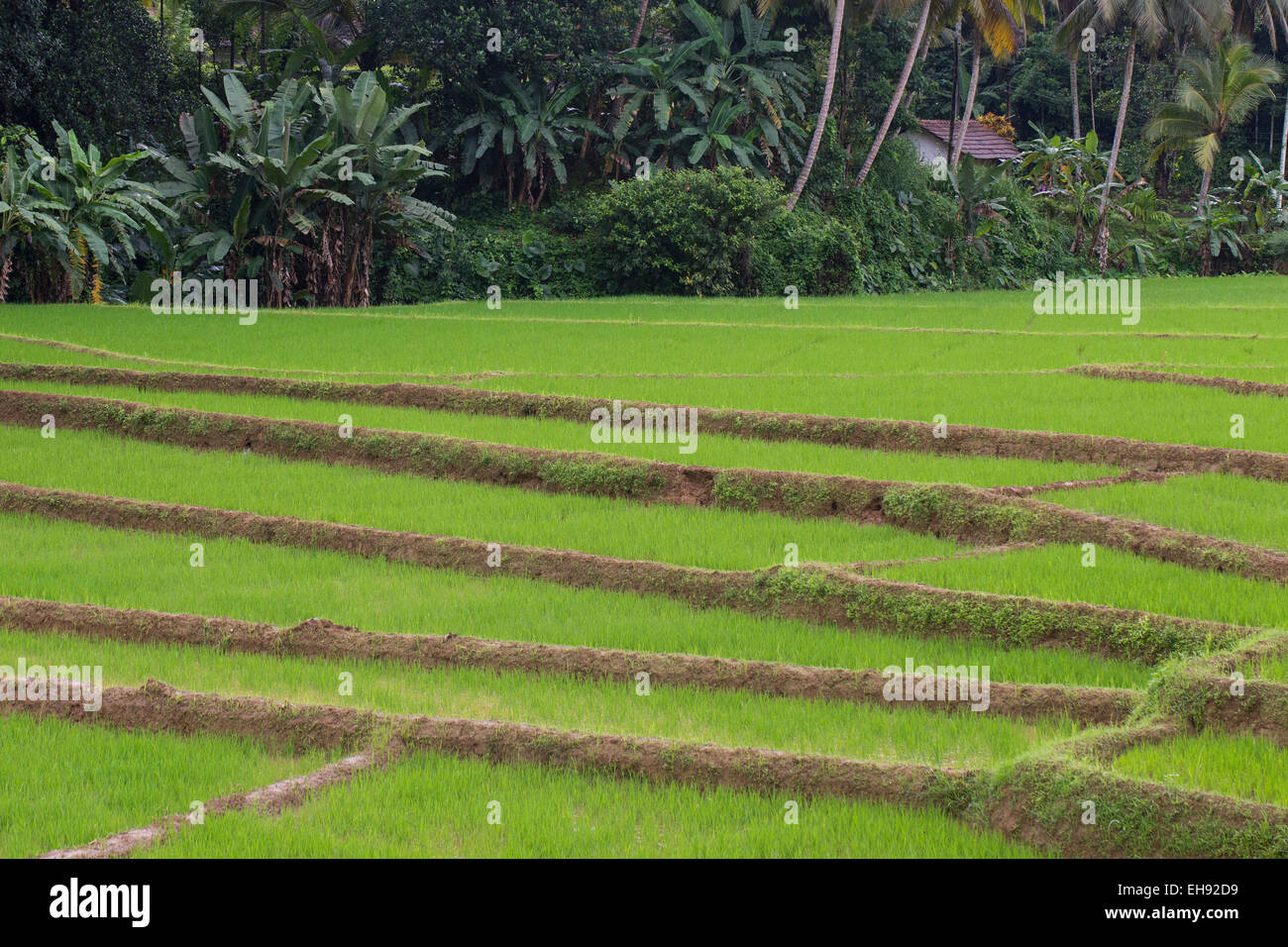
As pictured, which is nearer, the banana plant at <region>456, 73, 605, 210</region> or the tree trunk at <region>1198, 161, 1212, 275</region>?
the banana plant at <region>456, 73, 605, 210</region>

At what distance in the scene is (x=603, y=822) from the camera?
4184mm

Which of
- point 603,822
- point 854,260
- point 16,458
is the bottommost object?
point 603,822

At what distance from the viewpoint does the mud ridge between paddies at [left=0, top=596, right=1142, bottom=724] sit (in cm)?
515

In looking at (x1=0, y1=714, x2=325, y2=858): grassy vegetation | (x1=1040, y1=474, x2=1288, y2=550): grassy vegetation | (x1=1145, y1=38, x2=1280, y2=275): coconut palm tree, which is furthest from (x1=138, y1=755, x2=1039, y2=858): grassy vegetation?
(x1=1145, y1=38, x2=1280, y2=275): coconut palm tree

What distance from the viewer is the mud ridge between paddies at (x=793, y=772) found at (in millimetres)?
3887

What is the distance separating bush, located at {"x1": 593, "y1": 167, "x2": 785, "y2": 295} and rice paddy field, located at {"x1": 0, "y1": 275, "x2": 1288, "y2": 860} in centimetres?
1137

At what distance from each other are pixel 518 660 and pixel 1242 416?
7362 mm

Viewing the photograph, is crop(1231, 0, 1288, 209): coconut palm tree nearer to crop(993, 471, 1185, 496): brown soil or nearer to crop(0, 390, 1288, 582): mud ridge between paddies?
crop(993, 471, 1185, 496): brown soil

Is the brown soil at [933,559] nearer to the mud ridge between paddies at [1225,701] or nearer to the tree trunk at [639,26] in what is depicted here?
the mud ridge between paddies at [1225,701]

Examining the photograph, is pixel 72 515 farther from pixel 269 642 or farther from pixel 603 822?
pixel 603 822

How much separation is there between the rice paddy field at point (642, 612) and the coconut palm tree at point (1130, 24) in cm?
2040

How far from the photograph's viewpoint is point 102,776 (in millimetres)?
4562

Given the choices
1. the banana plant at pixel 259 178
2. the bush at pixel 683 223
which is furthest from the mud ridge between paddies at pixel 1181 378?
the bush at pixel 683 223

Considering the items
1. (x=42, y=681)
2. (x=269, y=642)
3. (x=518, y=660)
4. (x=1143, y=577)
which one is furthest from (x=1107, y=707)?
(x=42, y=681)
